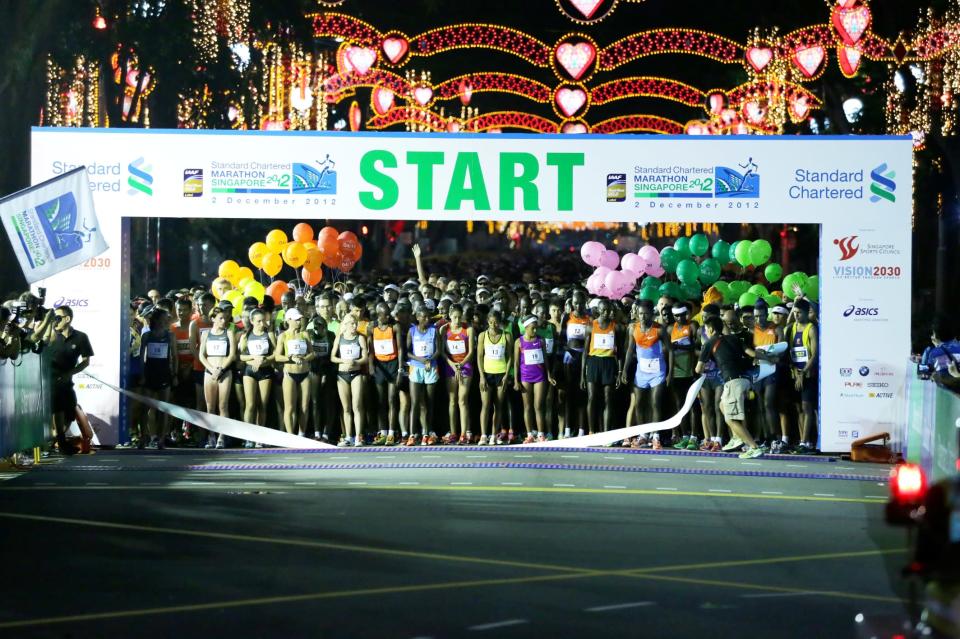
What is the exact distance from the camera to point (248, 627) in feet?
28.8

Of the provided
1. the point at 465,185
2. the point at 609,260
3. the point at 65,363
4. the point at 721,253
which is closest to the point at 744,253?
the point at 721,253

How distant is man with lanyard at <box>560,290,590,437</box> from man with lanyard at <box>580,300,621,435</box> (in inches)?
4.0

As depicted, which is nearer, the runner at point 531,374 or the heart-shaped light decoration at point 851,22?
the runner at point 531,374

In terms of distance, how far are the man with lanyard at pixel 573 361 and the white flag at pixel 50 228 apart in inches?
223

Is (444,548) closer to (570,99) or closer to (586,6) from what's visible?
(586,6)

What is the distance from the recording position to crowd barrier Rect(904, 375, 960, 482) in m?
12.3

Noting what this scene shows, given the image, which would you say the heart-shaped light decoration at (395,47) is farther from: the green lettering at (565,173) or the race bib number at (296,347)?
the race bib number at (296,347)

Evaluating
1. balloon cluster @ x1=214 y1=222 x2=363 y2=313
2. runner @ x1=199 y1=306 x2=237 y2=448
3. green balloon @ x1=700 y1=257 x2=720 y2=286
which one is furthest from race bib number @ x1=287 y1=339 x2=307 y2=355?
green balloon @ x1=700 y1=257 x2=720 y2=286

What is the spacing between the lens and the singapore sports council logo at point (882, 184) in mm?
18422

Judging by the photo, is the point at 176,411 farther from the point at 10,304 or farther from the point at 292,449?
the point at 10,304

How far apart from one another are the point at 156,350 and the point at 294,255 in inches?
321

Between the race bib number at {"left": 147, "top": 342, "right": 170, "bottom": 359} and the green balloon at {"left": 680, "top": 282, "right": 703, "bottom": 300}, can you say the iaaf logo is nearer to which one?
the race bib number at {"left": 147, "top": 342, "right": 170, "bottom": 359}

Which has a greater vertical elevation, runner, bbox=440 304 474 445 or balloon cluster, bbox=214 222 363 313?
balloon cluster, bbox=214 222 363 313

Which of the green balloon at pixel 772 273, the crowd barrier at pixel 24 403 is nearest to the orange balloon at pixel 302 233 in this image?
the green balloon at pixel 772 273
